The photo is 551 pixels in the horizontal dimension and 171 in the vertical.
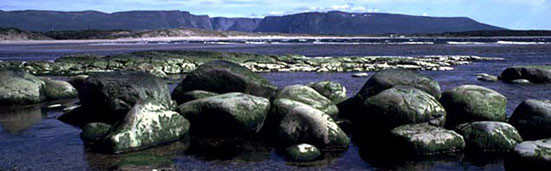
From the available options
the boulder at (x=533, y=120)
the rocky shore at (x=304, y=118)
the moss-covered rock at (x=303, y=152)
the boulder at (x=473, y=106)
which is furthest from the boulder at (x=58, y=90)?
the boulder at (x=533, y=120)

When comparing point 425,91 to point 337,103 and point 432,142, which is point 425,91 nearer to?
point 337,103

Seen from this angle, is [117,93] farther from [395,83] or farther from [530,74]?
[530,74]

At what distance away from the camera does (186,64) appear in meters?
41.3

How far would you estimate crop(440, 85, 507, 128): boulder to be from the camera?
15938 mm

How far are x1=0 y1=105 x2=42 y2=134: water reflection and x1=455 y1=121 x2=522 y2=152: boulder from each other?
1254 centimetres

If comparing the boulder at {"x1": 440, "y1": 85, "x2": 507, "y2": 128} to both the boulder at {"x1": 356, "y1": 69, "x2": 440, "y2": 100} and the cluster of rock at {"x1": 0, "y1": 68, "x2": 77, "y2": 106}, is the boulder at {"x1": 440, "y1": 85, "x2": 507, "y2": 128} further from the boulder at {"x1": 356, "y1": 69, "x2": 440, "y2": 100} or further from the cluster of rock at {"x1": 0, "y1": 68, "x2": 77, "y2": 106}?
the cluster of rock at {"x1": 0, "y1": 68, "x2": 77, "y2": 106}

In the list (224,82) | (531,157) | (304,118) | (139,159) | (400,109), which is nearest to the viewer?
(531,157)

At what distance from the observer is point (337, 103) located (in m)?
18.5

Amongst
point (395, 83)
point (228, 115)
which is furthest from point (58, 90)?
point (395, 83)

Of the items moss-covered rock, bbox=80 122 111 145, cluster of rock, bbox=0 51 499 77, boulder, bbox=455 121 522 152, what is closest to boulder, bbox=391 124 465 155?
boulder, bbox=455 121 522 152

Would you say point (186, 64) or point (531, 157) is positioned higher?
point (531, 157)

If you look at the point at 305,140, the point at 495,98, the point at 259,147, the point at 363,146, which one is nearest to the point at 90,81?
the point at 259,147

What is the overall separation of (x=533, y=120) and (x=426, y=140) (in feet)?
11.2

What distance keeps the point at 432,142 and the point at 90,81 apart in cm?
1029
